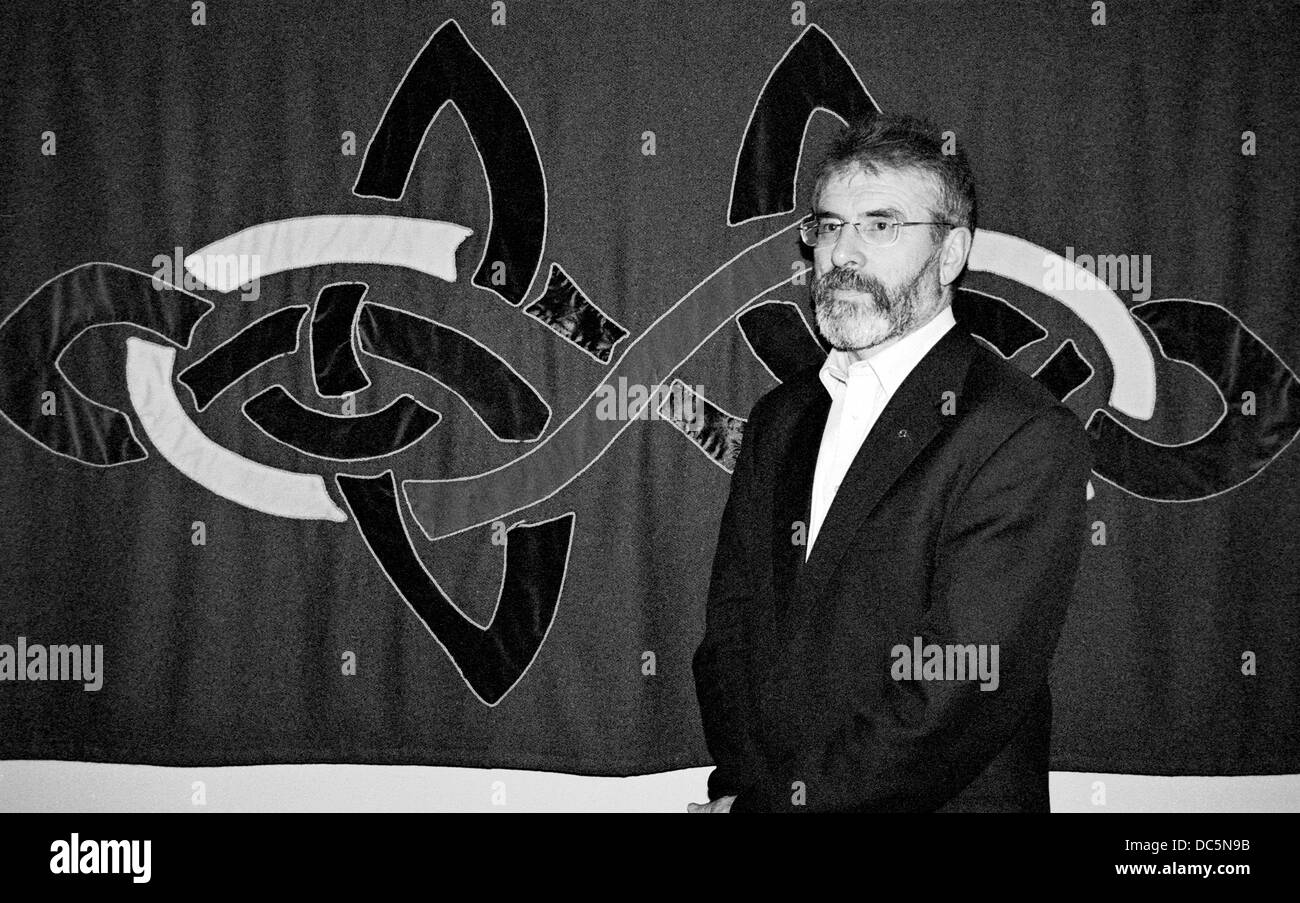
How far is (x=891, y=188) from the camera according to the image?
179 centimetres

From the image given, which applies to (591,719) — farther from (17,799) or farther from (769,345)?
(17,799)

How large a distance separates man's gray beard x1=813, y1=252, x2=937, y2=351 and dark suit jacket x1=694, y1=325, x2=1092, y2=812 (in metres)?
0.08

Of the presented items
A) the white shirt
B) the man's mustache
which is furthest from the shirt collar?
the man's mustache

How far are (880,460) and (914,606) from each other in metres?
0.24

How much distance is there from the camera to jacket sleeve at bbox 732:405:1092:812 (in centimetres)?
156

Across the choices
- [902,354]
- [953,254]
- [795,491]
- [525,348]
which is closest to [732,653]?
[795,491]

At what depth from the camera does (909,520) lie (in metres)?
1.67

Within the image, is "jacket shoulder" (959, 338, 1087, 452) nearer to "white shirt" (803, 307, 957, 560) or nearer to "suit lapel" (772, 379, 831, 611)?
"white shirt" (803, 307, 957, 560)

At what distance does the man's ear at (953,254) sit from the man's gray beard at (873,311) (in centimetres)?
3

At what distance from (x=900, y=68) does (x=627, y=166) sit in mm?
674

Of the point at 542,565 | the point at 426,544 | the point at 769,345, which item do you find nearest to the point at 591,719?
the point at 542,565

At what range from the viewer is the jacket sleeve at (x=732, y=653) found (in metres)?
1.82

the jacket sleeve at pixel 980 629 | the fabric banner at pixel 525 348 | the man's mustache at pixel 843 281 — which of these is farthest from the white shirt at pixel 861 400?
the fabric banner at pixel 525 348

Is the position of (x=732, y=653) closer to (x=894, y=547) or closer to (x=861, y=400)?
(x=894, y=547)
